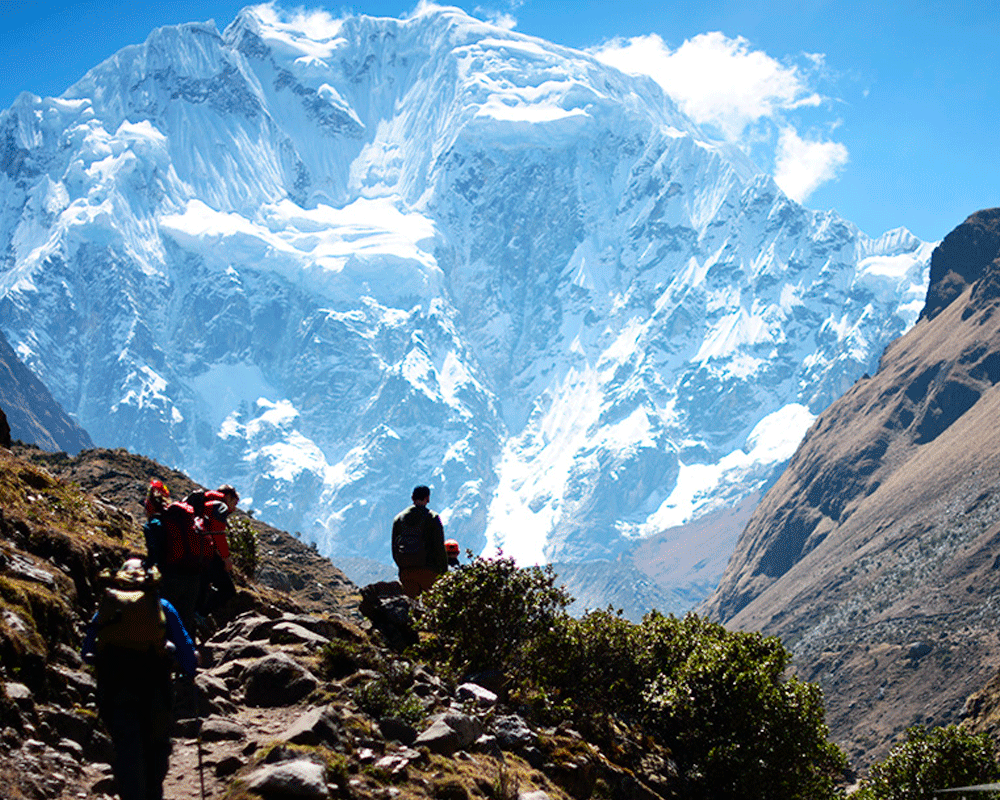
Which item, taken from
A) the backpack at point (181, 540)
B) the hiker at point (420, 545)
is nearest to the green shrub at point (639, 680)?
the hiker at point (420, 545)

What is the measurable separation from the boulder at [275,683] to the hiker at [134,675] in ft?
10.6

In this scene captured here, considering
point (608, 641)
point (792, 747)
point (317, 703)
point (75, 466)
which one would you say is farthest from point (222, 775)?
point (75, 466)

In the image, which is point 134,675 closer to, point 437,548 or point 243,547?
point 437,548

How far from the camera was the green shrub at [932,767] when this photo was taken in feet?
77.1

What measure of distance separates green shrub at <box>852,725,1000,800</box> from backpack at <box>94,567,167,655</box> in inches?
778

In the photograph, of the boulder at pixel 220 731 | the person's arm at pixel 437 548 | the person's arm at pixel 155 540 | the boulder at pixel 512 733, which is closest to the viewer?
the boulder at pixel 220 731

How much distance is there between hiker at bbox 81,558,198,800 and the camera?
30.9ft

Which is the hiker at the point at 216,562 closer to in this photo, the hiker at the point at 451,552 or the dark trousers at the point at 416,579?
the dark trousers at the point at 416,579

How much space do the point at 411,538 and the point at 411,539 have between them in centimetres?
2

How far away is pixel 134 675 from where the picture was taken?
31.9 feet

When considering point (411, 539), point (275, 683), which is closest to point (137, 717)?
point (275, 683)

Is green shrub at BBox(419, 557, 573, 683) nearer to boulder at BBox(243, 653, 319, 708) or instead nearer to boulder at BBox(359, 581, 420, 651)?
boulder at BBox(359, 581, 420, 651)

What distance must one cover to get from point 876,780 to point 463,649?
15293 millimetres

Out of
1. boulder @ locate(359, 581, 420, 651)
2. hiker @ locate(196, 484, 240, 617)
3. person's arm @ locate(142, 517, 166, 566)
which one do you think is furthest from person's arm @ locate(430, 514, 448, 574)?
person's arm @ locate(142, 517, 166, 566)
